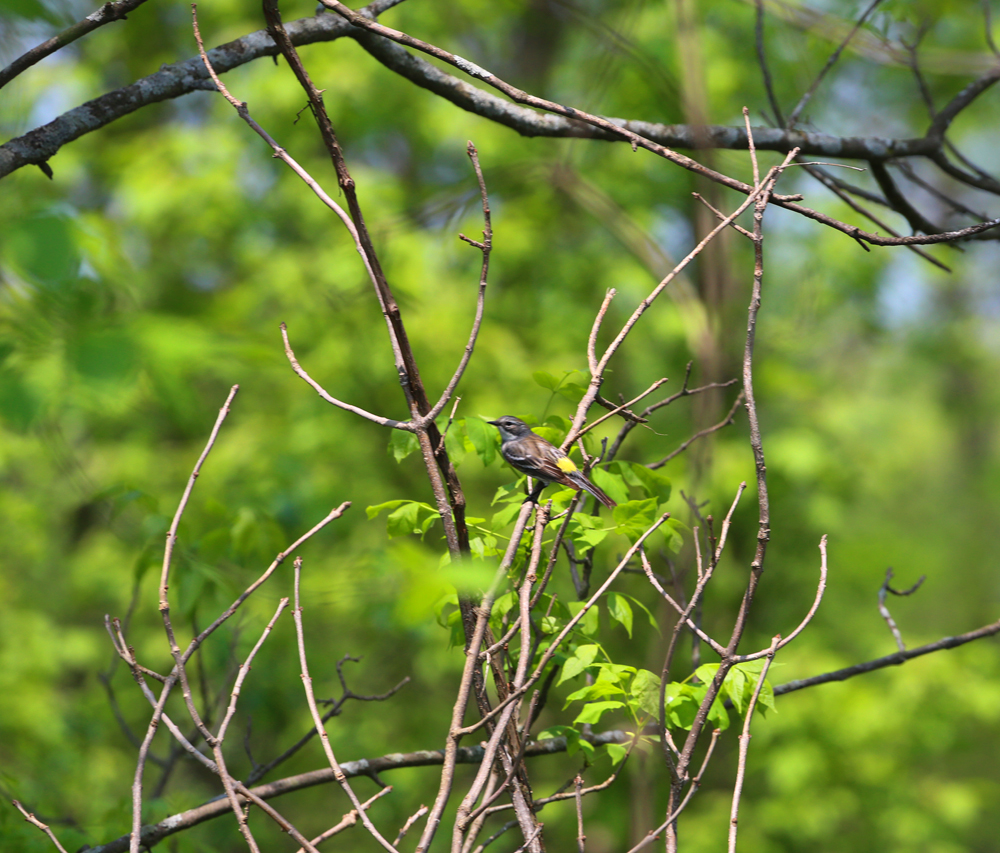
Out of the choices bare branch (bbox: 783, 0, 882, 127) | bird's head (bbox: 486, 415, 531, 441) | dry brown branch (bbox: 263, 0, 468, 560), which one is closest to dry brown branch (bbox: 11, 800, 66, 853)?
dry brown branch (bbox: 263, 0, 468, 560)

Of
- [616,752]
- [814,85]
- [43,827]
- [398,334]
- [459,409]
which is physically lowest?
[43,827]

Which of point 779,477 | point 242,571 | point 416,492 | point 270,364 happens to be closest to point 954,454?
point 779,477

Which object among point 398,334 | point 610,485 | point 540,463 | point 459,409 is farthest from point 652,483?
point 459,409

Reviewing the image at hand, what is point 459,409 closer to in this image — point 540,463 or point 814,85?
point 540,463

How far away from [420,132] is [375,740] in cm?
770

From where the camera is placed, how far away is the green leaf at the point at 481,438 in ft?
7.57

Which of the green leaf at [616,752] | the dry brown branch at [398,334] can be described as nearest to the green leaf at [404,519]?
the dry brown branch at [398,334]

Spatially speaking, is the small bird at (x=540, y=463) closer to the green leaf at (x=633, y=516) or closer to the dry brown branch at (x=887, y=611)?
the green leaf at (x=633, y=516)

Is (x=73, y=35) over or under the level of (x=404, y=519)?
over

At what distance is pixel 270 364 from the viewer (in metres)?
1.50

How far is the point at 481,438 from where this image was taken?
7.59ft

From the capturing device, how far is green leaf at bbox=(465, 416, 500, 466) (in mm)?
2307

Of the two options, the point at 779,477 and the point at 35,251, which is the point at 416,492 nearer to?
the point at 779,477

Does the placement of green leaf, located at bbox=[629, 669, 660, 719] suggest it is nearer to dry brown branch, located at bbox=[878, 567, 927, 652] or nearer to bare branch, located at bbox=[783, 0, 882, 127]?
dry brown branch, located at bbox=[878, 567, 927, 652]
